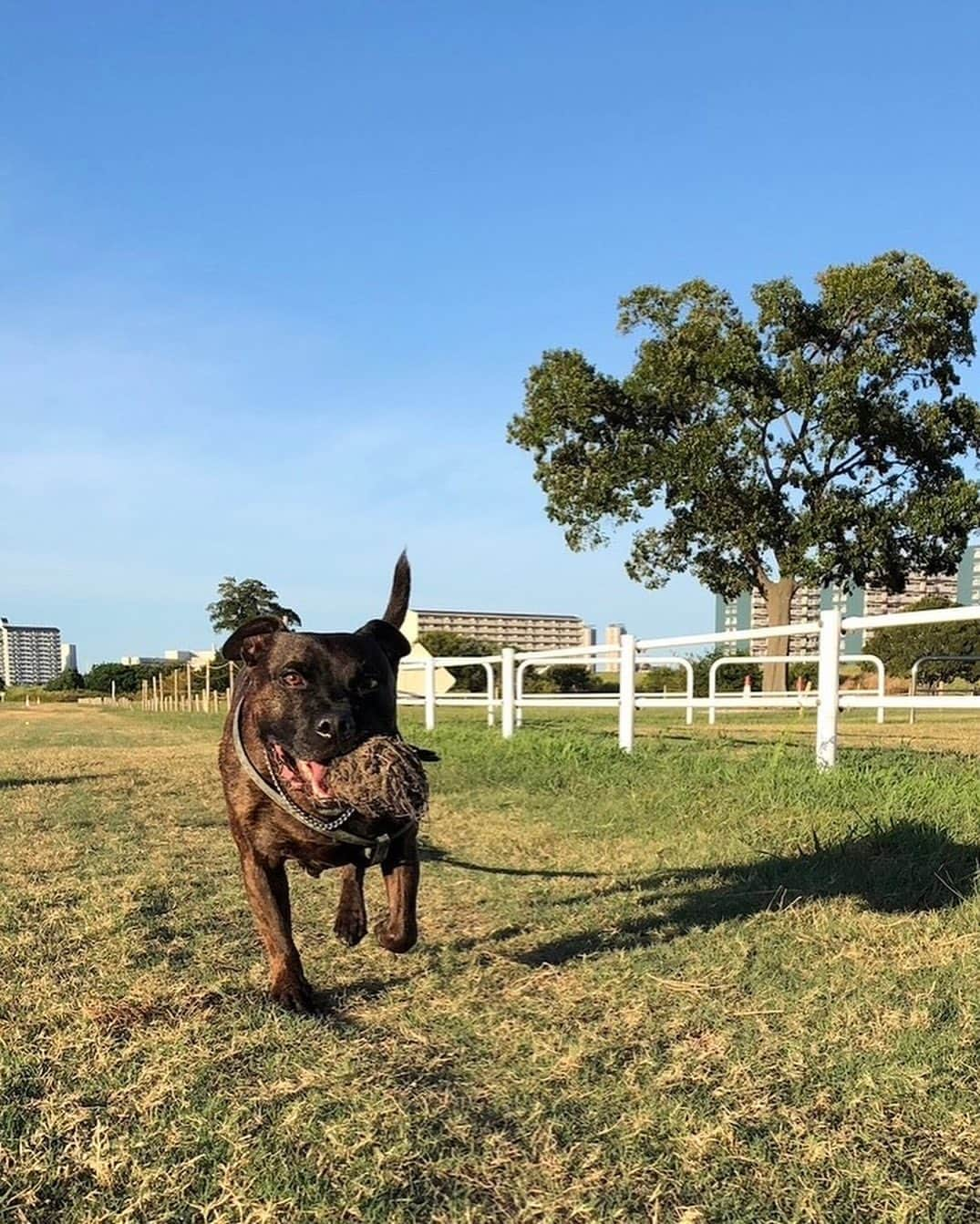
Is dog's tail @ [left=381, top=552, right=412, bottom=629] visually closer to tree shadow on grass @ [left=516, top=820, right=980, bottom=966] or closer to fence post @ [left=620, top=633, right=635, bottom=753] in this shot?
tree shadow on grass @ [left=516, top=820, right=980, bottom=966]

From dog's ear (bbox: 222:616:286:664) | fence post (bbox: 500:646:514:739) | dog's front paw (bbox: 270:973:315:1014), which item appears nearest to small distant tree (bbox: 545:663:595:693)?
fence post (bbox: 500:646:514:739)

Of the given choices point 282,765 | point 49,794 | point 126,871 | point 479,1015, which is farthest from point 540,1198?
point 49,794

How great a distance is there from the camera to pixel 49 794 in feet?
27.8

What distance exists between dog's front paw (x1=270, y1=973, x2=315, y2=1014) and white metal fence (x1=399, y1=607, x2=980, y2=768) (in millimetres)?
3981

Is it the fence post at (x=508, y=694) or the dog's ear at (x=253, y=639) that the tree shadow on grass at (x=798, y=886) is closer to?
the dog's ear at (x=253, y=639)

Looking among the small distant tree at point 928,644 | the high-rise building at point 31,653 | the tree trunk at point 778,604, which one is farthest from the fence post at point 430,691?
the high-rise building at point 31,653

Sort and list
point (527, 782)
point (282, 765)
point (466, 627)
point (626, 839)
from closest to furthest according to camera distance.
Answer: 1. point (282, 765)
2. point (626, 839)
3. point (527, 782)
4. point (466, 627)

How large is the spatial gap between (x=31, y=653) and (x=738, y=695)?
19325cm

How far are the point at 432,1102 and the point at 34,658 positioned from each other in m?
200

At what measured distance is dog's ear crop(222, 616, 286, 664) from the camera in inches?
148

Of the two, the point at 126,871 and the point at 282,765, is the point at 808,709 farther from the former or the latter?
the point at 282,765

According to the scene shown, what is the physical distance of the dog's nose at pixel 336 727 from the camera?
121 inches

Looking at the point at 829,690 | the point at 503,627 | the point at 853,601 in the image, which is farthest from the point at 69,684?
the point at 829,690

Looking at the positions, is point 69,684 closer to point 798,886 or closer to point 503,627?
point 503,627
